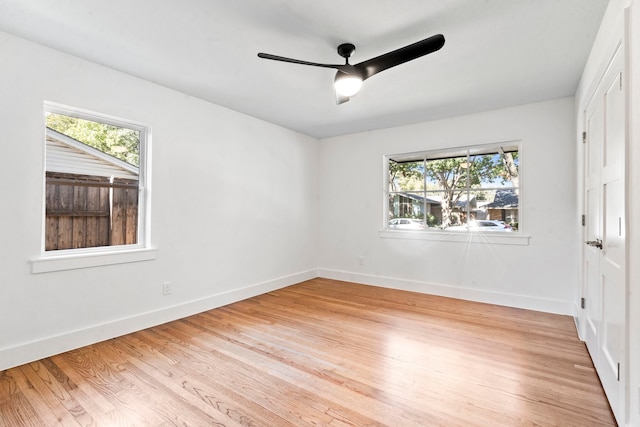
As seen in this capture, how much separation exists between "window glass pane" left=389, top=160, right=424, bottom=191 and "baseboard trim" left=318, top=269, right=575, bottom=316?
140cm

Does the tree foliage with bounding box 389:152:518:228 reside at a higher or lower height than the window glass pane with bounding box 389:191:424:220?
higher

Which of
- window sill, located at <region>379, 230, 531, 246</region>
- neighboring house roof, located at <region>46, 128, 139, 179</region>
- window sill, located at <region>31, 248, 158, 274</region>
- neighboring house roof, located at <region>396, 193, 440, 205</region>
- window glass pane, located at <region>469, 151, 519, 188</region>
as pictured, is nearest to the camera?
window sill, located at <region>31, 248, 158, 274</region>

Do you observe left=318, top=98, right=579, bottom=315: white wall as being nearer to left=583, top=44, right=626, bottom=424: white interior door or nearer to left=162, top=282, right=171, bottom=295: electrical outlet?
left=583, top=44, right=626, bottom=424: white interior door

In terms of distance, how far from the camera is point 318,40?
7.47 feet

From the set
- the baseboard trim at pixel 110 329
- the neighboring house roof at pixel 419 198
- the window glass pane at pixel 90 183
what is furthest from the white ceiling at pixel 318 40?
the baseboard trim at pixel 110 329

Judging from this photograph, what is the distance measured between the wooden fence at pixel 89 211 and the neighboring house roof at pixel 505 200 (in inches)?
166

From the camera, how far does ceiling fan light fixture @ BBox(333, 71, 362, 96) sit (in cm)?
234

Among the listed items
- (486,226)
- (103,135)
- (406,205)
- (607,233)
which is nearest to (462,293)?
(486,226)

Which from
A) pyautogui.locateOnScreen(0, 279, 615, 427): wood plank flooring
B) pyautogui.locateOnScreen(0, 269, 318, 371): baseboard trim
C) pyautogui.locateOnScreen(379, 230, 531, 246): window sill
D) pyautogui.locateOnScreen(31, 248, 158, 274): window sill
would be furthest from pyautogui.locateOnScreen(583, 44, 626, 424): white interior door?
pyautogui.locateOnScreen(31, 248, 158, 274): window sill

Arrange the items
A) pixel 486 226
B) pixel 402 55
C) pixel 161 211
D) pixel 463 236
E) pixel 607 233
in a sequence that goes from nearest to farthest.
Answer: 1. pixel 607 233
2. pixel 402 55
3. pixel 161 211
4. pixel 486 226
5. pixel 463 236

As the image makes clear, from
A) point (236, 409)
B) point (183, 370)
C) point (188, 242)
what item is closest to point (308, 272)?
point (188, 242)

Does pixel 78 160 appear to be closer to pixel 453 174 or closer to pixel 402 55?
pixel 402 55

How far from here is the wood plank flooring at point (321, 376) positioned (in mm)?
1729

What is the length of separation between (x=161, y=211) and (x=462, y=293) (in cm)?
382
